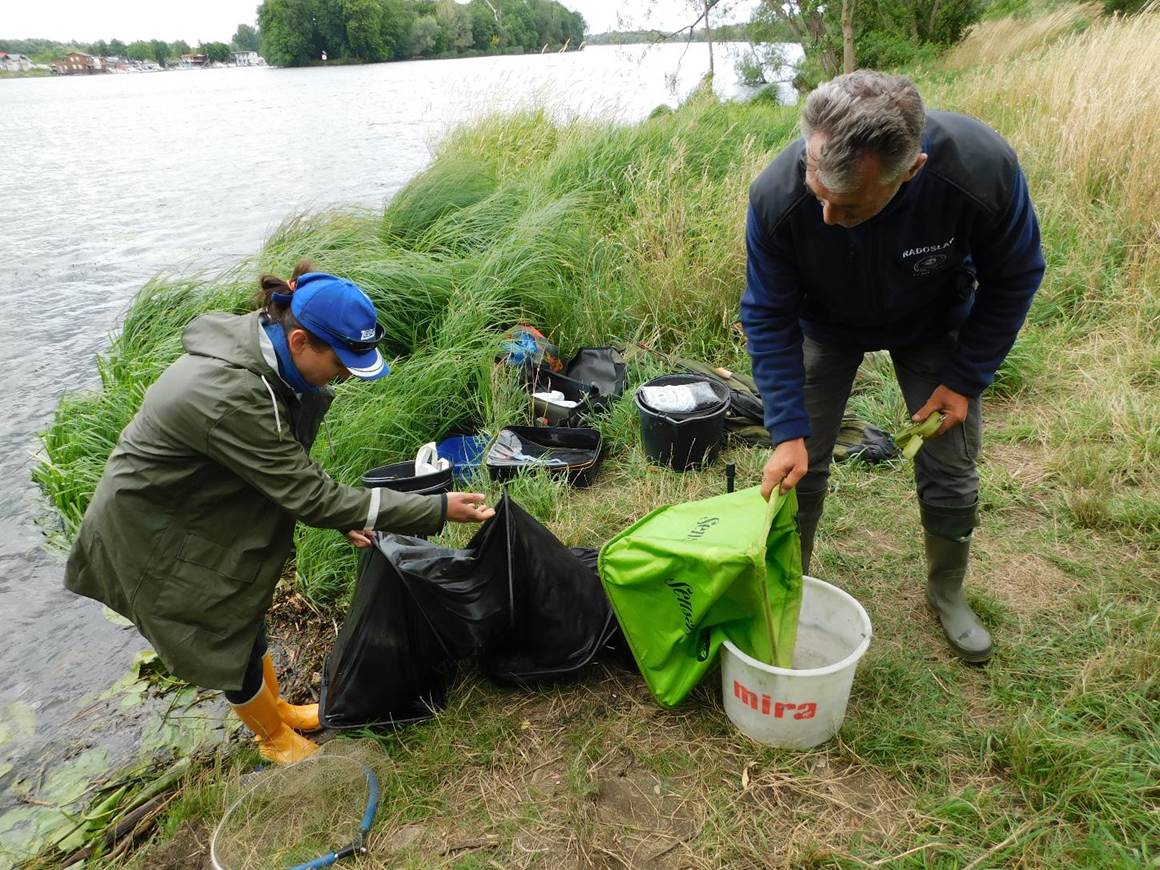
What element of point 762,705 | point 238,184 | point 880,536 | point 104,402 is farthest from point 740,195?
point 238,184

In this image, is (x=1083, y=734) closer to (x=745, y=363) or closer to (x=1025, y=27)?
(x=745, y=363)

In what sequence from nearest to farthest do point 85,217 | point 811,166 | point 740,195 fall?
1. point 811,166
2. point 740,195
3. point 85,217

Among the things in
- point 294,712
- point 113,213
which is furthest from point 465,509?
point 113,213

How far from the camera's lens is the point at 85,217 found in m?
10.2

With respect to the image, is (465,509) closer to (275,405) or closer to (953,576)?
(275,405)

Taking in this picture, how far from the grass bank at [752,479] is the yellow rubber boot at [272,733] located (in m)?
0.12

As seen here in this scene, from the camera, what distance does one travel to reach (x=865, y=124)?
4.52ft

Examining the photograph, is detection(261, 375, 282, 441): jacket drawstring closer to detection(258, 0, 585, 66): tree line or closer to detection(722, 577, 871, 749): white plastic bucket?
detection(722, 577, 871, 749): white plastic bucket

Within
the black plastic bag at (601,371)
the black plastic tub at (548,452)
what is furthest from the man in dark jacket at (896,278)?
the black plastic bag at (601,371)

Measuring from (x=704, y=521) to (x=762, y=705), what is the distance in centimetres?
48

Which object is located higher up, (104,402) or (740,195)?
(740,195)

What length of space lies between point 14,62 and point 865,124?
60.5 m

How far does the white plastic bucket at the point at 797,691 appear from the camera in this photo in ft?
5.83

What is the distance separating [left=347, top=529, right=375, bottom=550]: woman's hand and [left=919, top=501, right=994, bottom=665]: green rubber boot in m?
1.63
